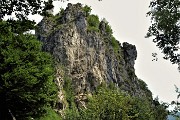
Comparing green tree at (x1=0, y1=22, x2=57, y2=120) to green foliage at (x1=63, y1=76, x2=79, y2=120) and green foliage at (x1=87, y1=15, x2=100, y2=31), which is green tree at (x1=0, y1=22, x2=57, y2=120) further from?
green foliage at (x1=87, y1=15, x2=100, y2=31)

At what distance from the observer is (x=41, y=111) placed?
5584cm

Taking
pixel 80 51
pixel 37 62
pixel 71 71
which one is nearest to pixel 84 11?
pixel 80 51

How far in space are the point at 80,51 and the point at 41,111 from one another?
43.3 m

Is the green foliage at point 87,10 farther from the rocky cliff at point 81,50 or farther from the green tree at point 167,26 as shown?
the green tree at point 167,26

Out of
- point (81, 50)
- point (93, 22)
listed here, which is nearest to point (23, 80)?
point (81, 50)

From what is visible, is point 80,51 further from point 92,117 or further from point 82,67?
point 92,117

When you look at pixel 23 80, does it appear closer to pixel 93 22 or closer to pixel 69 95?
pixel 69 95

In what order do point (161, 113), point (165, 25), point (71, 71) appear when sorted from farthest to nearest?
1. point (71, 71)
2. point (161, 113)
3. point (165, 25)

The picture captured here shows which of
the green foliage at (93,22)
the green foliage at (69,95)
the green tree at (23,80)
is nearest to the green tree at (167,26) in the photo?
Answer: the green tree at (23,80)

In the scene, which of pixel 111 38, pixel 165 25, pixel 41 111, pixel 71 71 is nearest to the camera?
pixel 165 25

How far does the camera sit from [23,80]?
51.6 metres

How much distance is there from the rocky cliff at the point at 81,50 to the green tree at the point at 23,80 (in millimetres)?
22678

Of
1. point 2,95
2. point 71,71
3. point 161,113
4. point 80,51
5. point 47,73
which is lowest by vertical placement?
point 161,113

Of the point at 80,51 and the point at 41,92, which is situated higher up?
the point at 80,51
